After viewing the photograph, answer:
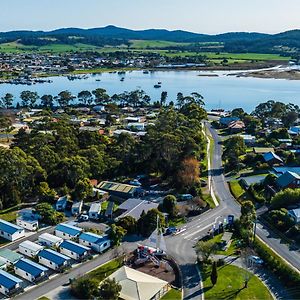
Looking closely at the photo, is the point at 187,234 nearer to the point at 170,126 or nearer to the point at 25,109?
the point at 170,126

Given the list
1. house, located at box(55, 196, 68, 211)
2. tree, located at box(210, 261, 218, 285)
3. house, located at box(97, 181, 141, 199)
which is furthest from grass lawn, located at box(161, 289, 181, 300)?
house, located at box(97, 181, 141, 199)

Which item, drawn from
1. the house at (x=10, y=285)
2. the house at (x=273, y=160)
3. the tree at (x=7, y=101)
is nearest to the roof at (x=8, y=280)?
the house at (x=10, y=285)

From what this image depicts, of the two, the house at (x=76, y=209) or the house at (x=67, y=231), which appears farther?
the house at (x=76, y=209)

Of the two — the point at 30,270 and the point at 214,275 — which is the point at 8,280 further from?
the point at 214,275

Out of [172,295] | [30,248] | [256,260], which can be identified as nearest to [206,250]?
[256,260]

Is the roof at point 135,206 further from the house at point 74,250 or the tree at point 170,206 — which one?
the house at point 74,250

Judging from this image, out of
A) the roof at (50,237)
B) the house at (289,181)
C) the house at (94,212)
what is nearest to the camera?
the roof at (50,237)
